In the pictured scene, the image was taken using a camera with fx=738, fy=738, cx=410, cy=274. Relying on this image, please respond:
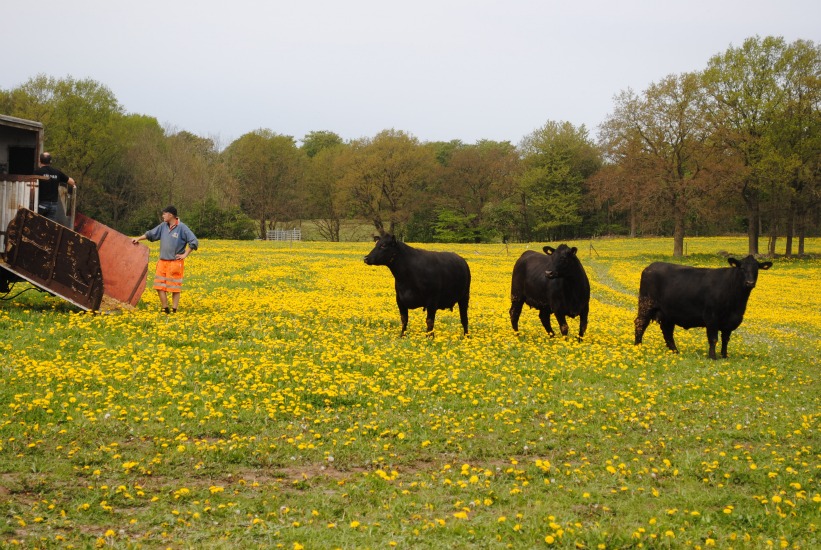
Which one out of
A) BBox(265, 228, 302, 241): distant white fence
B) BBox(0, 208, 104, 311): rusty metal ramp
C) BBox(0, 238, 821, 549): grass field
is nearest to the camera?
BBox(0, 238, 821, 549): grass field

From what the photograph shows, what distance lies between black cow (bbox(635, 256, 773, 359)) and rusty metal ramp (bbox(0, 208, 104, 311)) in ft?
42.3

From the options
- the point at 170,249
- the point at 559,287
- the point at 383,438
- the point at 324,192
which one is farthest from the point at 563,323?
the point at 324,192

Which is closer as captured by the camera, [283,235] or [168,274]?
[168,274]

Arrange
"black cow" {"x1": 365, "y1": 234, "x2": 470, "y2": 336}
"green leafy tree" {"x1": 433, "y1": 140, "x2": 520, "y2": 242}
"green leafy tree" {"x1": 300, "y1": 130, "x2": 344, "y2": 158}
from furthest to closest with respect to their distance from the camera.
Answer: "green leafy tree" {"x1": 300, "y1": 130, "x2": 344, "y2": 158} < "green leafy tree" {"x1": 433, "y1": 140, "x2": 520, "y2": 242} < "black cow" {"x1": 365, "y1": 234, "x2": 470, "y2": 336}

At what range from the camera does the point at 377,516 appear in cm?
725

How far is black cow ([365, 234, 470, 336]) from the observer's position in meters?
17.8

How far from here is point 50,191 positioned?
1820 cm

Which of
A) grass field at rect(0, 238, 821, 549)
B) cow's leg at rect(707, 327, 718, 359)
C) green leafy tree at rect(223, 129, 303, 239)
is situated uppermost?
green leafy tree at rect(223, 129, 303, 239)

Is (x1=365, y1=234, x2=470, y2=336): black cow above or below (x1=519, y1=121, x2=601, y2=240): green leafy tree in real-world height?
below

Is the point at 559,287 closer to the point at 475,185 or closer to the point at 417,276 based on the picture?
the point at 417,276

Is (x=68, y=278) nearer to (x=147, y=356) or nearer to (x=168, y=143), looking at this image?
(x=147, y=356)

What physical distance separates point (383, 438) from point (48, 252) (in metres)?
10.8

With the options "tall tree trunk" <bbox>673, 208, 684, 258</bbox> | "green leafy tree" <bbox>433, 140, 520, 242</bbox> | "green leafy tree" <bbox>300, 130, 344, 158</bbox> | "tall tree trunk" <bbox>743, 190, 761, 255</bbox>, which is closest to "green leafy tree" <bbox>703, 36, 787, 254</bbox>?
"tall tree trunk" <bbox>743, 190, 761, 255</bbox>

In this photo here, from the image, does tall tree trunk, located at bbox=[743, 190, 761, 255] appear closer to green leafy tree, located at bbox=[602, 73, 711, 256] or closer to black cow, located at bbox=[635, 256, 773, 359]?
green leafy tree, located at bbox=[602, 73, 711, 256]
